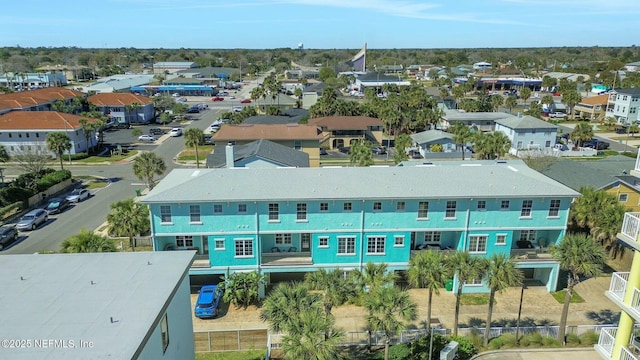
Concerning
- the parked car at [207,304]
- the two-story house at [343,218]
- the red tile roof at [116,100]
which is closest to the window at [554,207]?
the two-story house at [343,218]

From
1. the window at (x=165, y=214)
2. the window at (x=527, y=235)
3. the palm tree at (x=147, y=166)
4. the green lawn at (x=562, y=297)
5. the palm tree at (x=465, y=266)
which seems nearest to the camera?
the palm tree at (x=465, y=266)

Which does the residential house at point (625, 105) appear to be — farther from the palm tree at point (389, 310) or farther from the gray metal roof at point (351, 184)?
the palm tree at point (389, 310)

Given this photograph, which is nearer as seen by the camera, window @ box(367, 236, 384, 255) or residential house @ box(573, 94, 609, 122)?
window @ box(367, 236, 384, 255)

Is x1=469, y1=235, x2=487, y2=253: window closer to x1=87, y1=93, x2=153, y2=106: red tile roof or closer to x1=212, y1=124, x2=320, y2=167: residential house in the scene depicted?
x1=212, y1=124, x2=320, y2=167: residential house

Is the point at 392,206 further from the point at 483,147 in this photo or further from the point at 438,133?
the point at 438,133

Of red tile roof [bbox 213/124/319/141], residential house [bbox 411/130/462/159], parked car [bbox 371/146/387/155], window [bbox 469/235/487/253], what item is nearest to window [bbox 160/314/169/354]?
window [bbox 469/235/487/253]

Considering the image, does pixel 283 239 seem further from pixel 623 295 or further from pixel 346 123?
pixel 346 123
